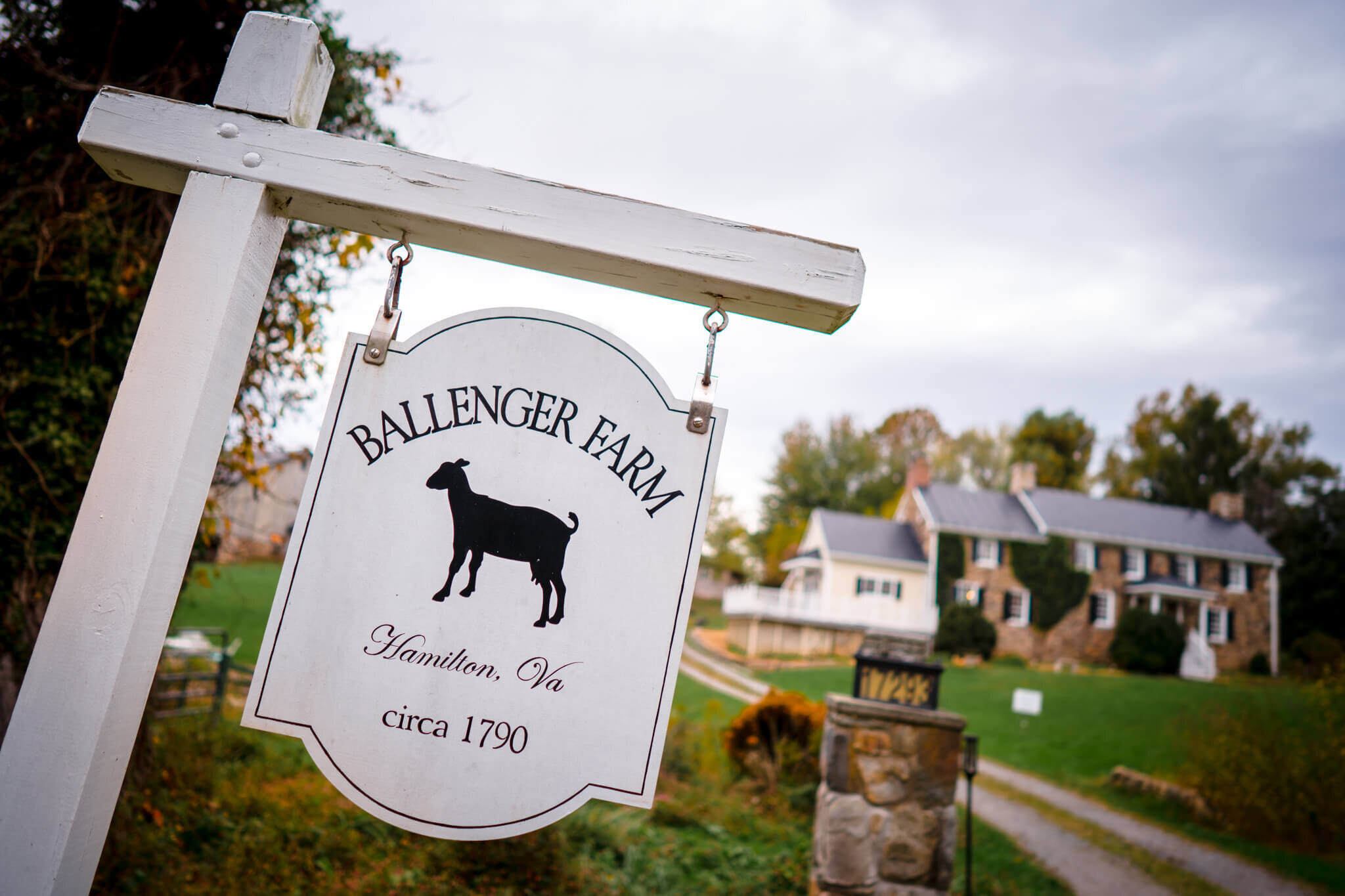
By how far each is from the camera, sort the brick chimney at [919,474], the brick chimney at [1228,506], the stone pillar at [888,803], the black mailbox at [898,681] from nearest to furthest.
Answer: the stone pillar at [888,803] → the black mailbox at [898,681] → the brick chimney at [919,474] → the brick chimney at [1228,506]

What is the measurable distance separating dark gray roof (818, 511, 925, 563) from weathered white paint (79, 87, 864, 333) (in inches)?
999

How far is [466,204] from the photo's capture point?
54.9 inches

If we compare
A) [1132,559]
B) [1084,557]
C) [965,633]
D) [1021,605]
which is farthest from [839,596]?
[1132,559]

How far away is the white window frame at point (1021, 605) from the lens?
24.8 metres

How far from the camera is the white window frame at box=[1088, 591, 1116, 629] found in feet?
81.7

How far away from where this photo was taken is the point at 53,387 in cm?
322

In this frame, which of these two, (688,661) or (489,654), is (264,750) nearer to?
(489,654)

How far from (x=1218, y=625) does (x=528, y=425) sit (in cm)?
3117

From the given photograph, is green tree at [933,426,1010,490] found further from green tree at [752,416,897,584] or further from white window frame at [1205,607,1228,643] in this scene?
white window frame at [1205,607,1228,643]

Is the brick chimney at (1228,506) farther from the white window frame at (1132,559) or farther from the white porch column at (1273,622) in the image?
the white window frame at (1132,559)

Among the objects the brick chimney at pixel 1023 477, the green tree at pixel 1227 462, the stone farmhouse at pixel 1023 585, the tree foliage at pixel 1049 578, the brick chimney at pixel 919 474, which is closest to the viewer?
the stone farmhouse at pixel 1023 585

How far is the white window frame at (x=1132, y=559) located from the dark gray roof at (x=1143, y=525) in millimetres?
369

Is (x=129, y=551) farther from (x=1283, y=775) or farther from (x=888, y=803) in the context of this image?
(x=1283, y=775)

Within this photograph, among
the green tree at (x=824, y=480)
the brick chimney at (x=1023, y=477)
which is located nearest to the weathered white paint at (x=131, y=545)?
the brick chimney at (x=1023, y=477)
